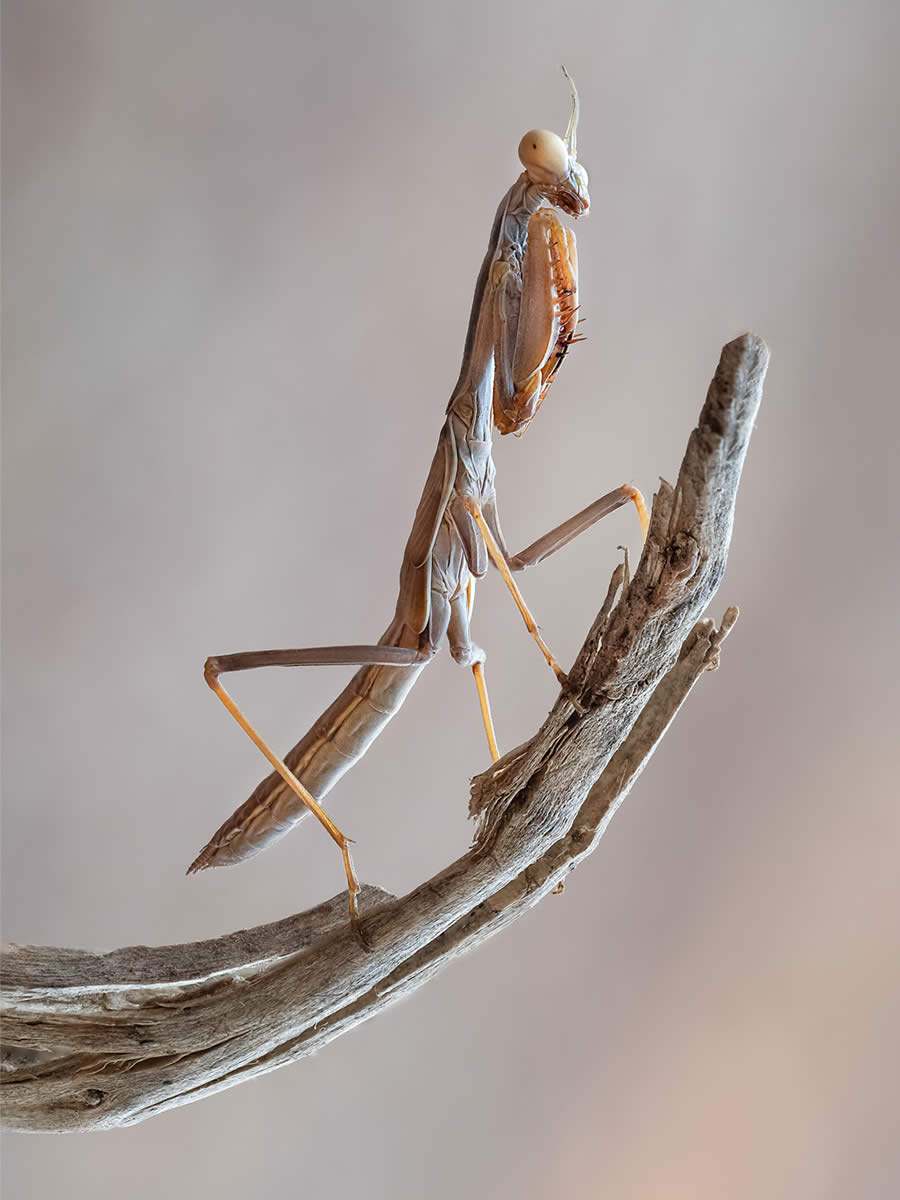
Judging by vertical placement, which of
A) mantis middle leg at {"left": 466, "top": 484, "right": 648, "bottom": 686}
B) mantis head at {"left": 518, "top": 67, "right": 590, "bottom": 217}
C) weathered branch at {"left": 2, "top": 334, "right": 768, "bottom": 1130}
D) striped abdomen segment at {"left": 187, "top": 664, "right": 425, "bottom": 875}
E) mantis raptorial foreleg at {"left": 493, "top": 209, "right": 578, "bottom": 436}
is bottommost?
weathered branch at {"left": 2, "top": 334, "right": 768, "bottom": 1130}

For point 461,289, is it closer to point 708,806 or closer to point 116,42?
point 116,42

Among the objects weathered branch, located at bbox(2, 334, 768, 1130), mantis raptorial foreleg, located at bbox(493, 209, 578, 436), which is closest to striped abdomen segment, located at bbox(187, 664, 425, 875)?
weathered branch, located at bbox(2, 334, 768, 1130)

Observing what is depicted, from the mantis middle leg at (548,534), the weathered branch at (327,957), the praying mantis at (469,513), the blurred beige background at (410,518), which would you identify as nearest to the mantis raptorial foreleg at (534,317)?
the praying mantis at (469,513)

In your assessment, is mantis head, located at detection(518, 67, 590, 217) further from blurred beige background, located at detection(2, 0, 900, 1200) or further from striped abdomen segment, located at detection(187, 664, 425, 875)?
blurred beige background, located at detection(2, 0, 900, 1200)

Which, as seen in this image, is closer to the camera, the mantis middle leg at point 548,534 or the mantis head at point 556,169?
the mantis head at point 556,169

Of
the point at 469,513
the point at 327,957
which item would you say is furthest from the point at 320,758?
the point at 469,513

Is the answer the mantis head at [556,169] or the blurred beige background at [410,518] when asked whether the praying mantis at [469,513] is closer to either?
the mantis head at [556,169]

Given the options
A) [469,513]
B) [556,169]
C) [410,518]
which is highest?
[410,518]

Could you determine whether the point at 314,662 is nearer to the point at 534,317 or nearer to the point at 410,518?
the point at 534,317
